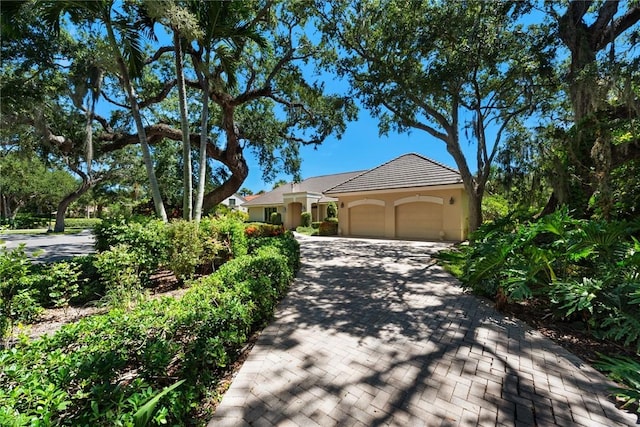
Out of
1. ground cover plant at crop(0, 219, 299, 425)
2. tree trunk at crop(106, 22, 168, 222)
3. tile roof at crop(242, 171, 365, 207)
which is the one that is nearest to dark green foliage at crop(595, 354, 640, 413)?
ground cover plant at crop(0, 219, 299, 425)

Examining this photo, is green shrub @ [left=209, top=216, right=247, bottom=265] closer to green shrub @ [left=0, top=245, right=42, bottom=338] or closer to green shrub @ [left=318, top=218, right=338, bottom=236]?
green shrub @ [left=0, top=245, right=42, bottom=338]

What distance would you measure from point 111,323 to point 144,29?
7547mm

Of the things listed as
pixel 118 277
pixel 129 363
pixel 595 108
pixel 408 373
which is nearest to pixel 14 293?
pixel 118 277

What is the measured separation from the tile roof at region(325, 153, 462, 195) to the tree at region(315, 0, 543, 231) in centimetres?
354

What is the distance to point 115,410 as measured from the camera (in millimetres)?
1753

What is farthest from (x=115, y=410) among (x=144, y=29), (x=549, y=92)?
(x=549, y=92)

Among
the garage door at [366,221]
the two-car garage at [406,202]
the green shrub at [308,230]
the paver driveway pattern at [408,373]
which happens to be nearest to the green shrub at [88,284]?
the paver driveway pattern at [408,373]

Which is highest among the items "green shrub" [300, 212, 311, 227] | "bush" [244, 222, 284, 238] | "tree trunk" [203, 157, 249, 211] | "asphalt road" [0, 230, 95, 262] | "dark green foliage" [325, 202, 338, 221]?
"tree trunk" [203, 157, 249, 211]

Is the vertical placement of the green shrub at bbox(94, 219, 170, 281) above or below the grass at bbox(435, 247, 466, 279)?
above

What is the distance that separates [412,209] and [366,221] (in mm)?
3009

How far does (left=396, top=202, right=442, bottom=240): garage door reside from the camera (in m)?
14.2

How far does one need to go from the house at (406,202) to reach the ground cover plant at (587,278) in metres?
8.50

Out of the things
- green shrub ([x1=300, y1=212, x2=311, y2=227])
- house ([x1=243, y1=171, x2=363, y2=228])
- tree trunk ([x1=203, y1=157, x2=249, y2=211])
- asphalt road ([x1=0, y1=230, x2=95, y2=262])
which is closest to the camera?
asphalt road ([x1=0, y1=230, x2=95, y2=262])

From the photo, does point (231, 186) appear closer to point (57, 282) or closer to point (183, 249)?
point (183, 249)
